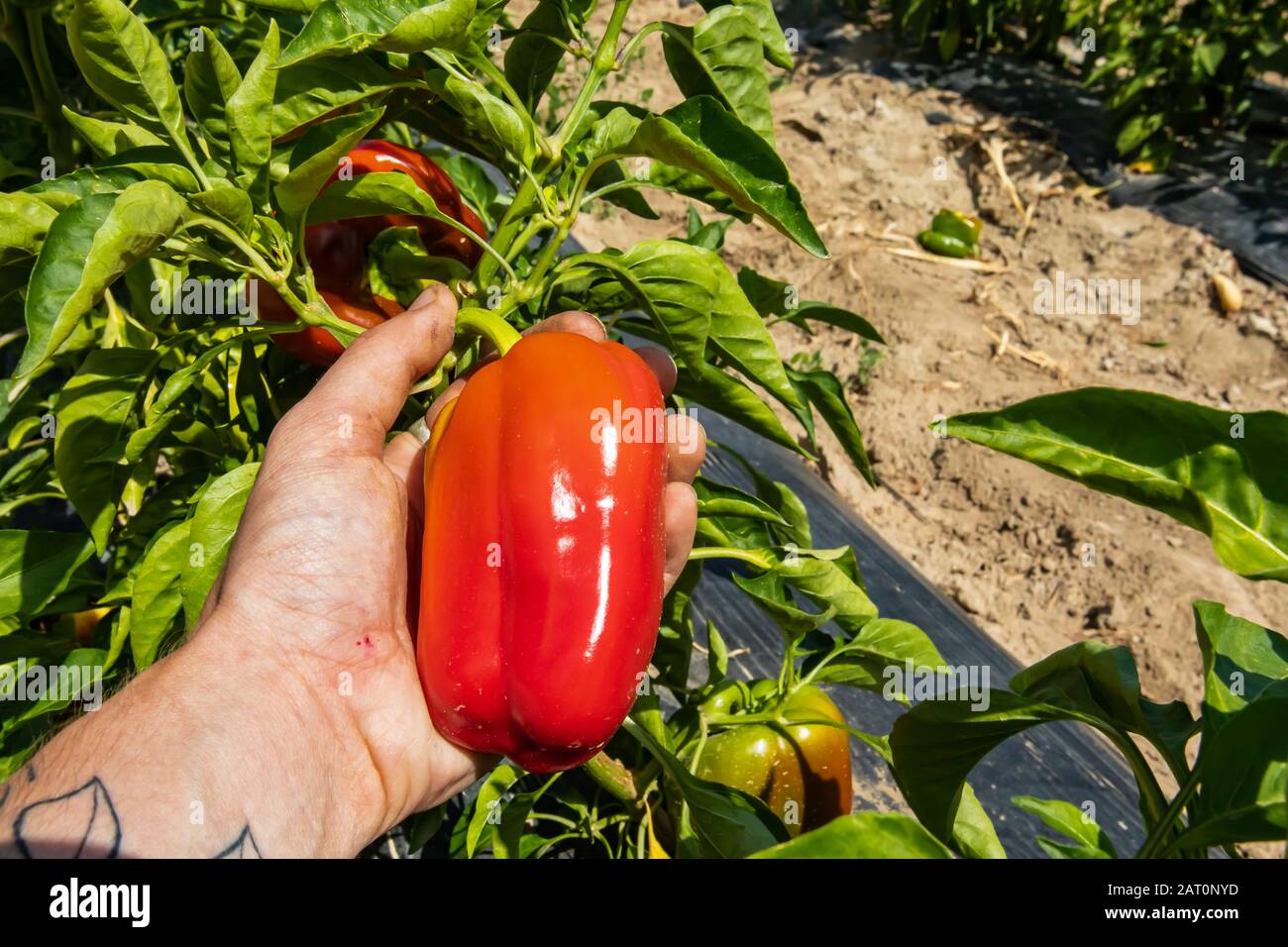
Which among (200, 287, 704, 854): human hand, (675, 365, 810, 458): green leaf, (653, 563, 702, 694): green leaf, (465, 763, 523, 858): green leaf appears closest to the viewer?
(200, 287, 704, 854): human hand

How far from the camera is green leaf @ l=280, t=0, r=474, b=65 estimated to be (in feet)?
3.19

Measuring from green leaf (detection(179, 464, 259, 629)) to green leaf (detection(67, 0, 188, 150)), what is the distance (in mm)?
405

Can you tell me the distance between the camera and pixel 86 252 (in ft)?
3.09

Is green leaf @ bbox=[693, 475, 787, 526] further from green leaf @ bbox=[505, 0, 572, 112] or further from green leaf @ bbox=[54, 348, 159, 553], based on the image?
green leaf @ bbox=[54, 348, 159, 553]

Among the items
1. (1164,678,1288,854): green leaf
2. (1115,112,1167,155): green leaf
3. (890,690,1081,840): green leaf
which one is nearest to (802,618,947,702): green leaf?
(890,690,1081,840): green leaf

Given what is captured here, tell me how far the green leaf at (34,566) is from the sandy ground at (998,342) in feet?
8.90

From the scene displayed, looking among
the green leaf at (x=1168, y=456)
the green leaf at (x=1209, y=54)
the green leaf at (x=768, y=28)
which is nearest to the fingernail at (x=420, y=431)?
the green leaf at (x=768, y=28)

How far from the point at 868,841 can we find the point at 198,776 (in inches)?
26.4

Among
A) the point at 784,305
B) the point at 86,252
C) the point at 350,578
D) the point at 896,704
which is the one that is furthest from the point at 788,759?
the point at 86,252

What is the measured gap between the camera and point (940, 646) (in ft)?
8.41

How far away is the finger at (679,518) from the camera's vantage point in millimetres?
1342

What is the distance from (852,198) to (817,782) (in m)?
4.41
